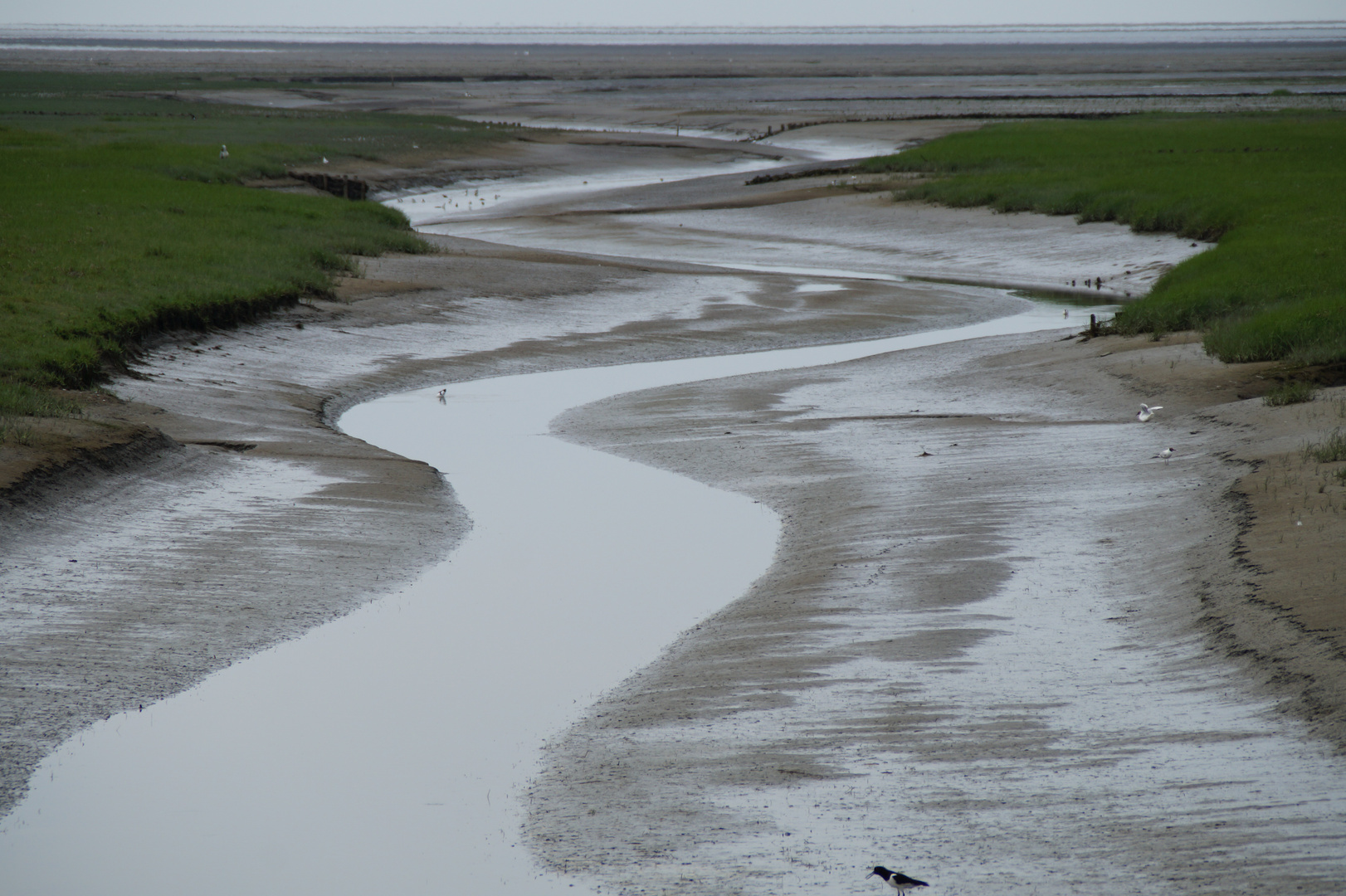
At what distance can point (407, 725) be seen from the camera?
7.73 meters

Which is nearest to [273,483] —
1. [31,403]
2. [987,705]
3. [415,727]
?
[31,403]

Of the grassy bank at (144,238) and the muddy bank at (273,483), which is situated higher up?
the grassy bank at (144,238)

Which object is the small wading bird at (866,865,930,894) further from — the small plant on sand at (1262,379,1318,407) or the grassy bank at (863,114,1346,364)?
the grassy bank at (863,114,1346,364)

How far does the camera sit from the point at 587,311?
972 inches

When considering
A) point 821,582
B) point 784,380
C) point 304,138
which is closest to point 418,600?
point 821,582

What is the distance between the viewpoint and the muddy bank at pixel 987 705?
570cm

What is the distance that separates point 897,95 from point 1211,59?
240 ft

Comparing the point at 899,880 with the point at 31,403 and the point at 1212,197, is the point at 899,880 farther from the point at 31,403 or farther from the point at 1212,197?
the point at 1212,197

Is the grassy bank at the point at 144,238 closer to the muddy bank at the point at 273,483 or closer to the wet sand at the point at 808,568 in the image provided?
the muddy bank at the point at 273,483

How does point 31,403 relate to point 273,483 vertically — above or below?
above

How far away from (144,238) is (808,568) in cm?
1726

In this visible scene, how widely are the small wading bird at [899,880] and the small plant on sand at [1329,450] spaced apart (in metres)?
6.89

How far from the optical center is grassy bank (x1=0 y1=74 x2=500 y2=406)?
16453 mm

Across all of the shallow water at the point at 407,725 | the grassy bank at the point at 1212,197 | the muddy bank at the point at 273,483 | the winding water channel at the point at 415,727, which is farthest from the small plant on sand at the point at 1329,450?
the muddy bank at the point at 273,483
